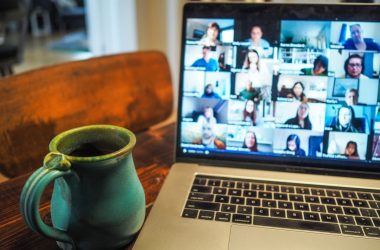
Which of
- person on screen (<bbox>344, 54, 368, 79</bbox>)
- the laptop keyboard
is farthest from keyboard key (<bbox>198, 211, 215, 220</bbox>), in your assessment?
person on screen (<bbox>344, 54, 368, 79</bbox>)

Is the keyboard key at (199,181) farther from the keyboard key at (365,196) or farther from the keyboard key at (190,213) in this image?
the keyboard key at (365,196)

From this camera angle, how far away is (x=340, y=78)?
61 cm

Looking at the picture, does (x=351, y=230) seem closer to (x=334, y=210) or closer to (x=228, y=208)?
(x=334, y=210)

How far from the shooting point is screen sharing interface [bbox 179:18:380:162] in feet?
2.01

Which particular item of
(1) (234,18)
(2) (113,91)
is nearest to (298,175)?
(1) (234,18)

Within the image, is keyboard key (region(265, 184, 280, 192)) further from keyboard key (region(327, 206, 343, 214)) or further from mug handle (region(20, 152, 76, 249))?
mug handle (region(20, 152, 76, 249))

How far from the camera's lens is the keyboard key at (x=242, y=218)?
1.71 feet

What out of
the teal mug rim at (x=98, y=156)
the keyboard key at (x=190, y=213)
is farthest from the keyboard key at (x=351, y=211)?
the teal mug rim at (x=98, y=156)

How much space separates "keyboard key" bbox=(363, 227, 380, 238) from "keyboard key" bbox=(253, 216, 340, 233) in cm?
3

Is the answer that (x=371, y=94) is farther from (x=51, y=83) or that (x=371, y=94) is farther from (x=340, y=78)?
(x=51, y=83)

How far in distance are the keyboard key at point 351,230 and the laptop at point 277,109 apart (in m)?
0.04

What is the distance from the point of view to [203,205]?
1.82 ft

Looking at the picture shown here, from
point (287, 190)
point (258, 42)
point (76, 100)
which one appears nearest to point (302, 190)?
point (287, 190)

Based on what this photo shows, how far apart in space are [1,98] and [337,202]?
62 centimetres
